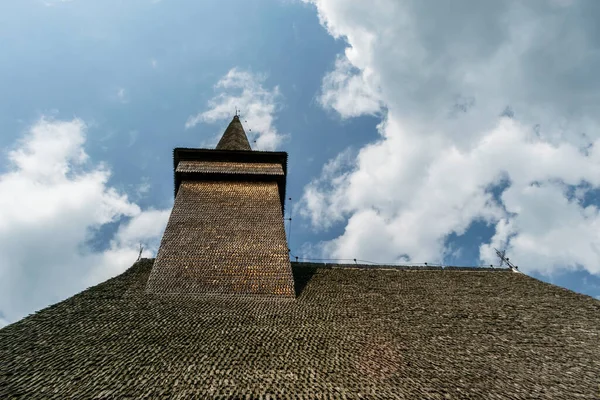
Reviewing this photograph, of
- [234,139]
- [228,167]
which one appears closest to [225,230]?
[228,167]

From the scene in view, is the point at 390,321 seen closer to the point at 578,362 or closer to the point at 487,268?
the point at 578,362

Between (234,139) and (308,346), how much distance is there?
48.3 feet

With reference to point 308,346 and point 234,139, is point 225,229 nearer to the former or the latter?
point 308,346

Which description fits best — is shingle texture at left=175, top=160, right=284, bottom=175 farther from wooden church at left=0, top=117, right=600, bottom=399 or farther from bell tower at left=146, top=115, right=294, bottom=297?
wooden church at left=0, top=117, right=600, bottom=399

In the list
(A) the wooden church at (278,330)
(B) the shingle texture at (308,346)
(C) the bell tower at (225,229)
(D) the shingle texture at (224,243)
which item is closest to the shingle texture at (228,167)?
(C) the bell tower at (225,229)

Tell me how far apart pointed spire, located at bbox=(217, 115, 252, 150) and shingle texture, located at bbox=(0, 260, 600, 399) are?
30.6 feet

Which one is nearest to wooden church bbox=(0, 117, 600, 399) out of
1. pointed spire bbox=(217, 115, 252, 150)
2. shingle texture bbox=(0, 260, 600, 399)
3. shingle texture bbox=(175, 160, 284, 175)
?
shingle texture bbox=(0, 260, 600, 399)

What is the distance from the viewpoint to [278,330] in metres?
8.97

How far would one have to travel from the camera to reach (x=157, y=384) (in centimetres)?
639

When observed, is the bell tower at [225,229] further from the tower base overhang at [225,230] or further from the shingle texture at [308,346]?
the shingle texture at [308,346]

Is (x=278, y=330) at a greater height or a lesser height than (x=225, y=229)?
lesser

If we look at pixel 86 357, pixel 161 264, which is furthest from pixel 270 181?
pixel 86 357

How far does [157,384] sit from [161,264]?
254 inches

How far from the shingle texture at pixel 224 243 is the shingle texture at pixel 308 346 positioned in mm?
743
